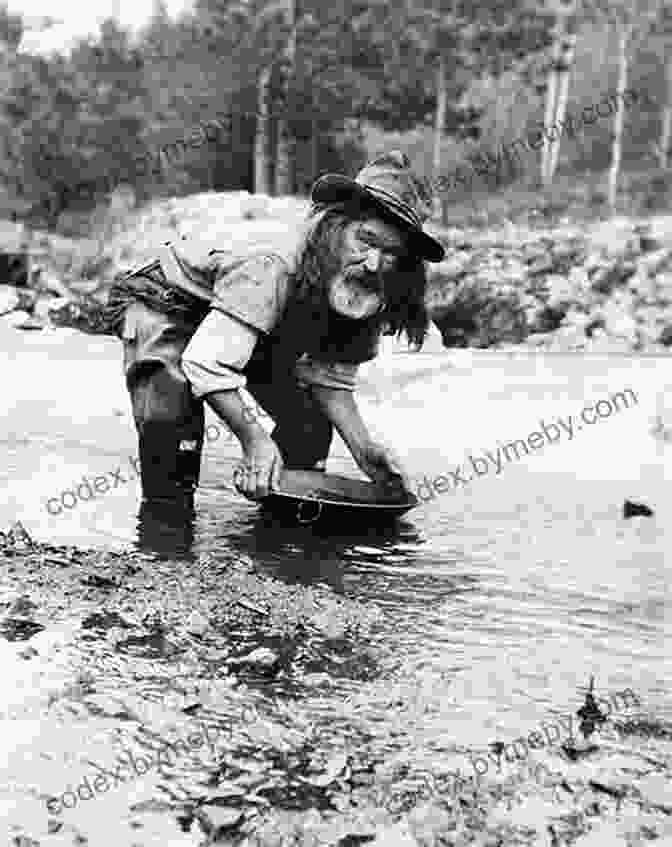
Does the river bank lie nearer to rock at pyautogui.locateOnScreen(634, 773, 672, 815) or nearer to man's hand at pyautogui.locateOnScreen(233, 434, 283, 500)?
man's hand at pyautogui.locateOnScreen(233, 434, 283, 500)

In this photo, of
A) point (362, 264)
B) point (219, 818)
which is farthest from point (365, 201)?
point (219, 818)

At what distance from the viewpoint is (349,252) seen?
162 inches

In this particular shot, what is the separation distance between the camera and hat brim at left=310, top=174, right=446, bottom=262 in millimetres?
4051

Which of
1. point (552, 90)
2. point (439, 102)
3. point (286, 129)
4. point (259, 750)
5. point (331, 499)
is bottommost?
point (331, 499)

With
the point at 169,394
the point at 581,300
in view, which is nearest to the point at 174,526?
the point at 169,394

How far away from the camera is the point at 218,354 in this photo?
13.4 ft

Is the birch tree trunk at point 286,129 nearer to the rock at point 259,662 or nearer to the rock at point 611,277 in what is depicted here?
the rock at point 611,277

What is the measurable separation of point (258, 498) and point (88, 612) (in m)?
1.05

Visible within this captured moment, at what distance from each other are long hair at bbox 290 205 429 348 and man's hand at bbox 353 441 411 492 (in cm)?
65

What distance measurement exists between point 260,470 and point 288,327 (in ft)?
2.03

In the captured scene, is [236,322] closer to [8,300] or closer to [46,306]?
[8,300]

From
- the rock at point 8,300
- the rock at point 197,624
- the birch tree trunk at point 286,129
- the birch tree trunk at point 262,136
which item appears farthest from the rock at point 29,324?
the birch tree trunk at point 262,136

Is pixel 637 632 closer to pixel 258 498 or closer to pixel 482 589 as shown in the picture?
pixel 482 589

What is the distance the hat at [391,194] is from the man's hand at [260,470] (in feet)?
3.09
